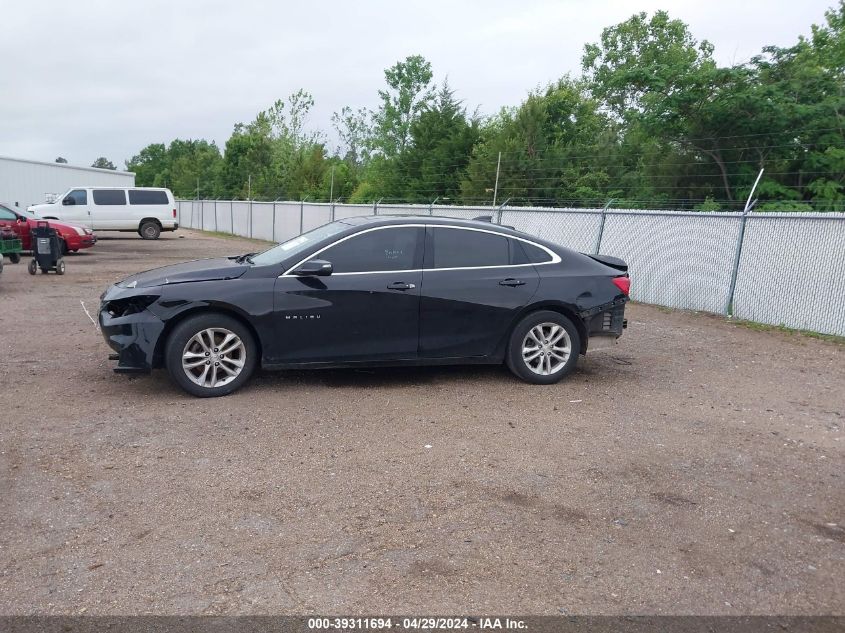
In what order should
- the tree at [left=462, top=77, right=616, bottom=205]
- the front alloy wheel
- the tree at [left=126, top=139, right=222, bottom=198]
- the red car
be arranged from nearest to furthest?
1. the front alloy wheel
2. the red car
3. the tree at [left=462, top=77, right=616, bottom=205]
4. the tree at [left=126, top=139, right=222, bottom=198]

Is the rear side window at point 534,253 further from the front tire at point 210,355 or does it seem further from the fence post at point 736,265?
the fence post at point 736,265

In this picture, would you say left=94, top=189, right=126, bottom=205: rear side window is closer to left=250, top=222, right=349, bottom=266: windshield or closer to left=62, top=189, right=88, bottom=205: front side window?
left=62, top=189, right=88, bottom=205: front side window

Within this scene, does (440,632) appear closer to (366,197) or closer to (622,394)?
(622,394)

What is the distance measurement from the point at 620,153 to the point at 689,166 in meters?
4.40

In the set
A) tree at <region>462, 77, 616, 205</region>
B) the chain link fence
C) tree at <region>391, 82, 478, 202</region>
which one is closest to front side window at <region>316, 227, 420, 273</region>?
the chain link fence

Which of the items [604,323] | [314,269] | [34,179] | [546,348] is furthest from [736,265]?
[34,179]

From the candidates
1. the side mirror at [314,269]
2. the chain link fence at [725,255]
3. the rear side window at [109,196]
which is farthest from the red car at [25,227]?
the side mirror at [314,269]

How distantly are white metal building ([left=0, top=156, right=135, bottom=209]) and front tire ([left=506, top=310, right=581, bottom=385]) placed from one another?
38668 mm

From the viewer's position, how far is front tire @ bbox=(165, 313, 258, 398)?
6.26 m

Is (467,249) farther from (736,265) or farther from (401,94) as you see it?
(401,94)

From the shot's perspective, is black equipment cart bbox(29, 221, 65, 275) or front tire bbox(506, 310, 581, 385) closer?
front tire bbox(506, 310, 581, 385)

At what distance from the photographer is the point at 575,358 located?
7324 millimetres

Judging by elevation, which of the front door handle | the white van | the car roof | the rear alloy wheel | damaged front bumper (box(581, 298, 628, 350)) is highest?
the car roof

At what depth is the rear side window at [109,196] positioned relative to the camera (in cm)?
2952
